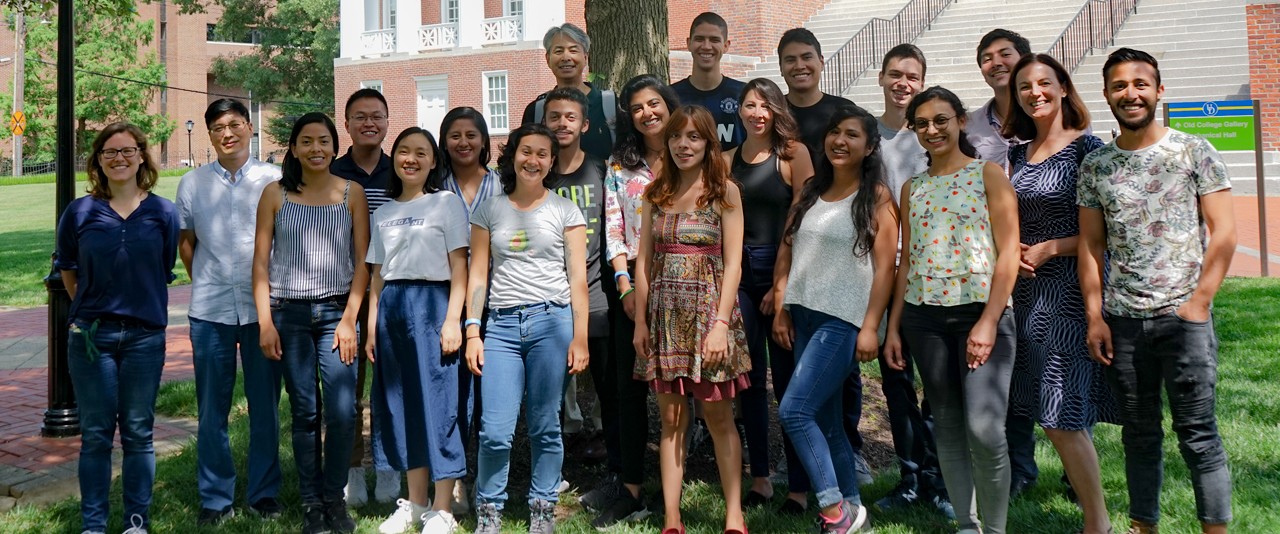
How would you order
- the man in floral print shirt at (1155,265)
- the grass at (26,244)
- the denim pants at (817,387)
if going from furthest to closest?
the grass at (26,244), the denim pants at (817,387), the man in floral print shirt at (1155,265)

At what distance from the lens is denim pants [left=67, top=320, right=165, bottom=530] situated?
459 cm

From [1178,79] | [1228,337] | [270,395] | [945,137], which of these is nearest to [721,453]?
[945,137]

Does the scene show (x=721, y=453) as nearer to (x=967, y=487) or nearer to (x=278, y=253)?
(x=967, y=487)

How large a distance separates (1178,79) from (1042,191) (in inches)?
713

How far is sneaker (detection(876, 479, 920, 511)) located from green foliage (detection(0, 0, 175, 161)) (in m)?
48.3

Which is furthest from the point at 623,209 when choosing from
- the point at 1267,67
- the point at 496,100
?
the point at 496,100

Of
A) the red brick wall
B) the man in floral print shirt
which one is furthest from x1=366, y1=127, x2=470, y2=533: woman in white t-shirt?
the red brick wall

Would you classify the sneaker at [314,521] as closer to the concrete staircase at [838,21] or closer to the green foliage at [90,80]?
the concrete staircase at [838,21]

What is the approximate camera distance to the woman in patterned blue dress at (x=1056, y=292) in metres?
4.13

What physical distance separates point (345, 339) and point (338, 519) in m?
0.82

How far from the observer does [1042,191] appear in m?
4.20

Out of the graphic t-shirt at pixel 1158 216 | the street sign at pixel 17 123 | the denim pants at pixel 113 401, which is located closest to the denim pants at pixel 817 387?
the graphic t-shirt at pixel 1158 216

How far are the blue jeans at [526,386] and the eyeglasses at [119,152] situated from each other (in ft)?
5.71

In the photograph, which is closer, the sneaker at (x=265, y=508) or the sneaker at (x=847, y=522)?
the sneaker at (x=847, y=522)
